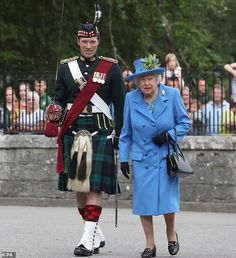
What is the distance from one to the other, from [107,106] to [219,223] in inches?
162

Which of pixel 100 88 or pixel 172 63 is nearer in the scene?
Answer: pixel 100 88

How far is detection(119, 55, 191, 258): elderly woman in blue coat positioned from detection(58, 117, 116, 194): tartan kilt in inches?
14.2

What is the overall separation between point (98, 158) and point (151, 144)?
0.65m

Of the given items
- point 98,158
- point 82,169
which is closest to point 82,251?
point 82,169

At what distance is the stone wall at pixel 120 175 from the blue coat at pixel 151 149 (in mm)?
6072

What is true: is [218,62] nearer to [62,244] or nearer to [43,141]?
[43,141]

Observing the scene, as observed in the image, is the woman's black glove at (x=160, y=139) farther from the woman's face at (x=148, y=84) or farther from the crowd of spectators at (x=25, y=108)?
the crowd of spectators at (x=25, y=108)

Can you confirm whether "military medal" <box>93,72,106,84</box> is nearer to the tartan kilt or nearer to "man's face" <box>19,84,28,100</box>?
the tartan kilt

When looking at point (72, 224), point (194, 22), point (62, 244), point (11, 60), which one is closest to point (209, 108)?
point (72, 224)

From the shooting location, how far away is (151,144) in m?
9.79

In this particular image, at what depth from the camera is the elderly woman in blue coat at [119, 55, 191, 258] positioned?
976 cm

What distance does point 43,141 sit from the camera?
1653cm

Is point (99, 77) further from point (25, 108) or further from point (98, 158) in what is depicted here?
point (25, 108)

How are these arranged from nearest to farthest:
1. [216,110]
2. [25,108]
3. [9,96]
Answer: [216,110], [9,96], [25,108]
